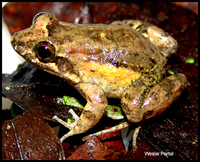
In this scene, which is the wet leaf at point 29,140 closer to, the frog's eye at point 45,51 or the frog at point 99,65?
the frog at point 99,65

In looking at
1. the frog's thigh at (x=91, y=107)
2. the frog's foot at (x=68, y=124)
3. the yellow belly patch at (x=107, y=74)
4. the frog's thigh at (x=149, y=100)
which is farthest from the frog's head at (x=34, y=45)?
the frog's thigh at (x=149, y=100)

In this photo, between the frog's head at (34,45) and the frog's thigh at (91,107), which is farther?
the frog's thigh at (91,107)

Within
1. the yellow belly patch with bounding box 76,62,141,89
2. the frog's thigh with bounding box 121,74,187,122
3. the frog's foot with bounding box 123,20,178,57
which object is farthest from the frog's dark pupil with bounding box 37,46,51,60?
the frog's foot with bounding box 123,20,178,57

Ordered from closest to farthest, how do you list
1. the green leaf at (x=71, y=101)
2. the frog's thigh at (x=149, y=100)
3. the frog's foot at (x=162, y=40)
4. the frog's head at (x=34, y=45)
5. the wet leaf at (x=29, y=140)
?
the wet leaf at (x=29, y=140), the frog's head at (x=34, y=45), the frog's thigh at (x=149, y=100), the green leaf at (x=71, y=101), the frog's foot at (x=162, y=40)

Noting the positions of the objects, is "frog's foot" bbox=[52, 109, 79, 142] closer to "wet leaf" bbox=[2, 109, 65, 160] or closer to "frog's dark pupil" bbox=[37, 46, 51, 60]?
"wet leaf" bbox=[2, 109, 65, 160]

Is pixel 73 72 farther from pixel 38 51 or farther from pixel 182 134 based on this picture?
pixel 182 134

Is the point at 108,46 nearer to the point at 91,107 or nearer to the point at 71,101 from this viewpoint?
the point at 91,107

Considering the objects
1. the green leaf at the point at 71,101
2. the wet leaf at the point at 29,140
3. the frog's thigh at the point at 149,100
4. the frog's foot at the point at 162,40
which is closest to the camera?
the wet leaf at the point at 29,140
